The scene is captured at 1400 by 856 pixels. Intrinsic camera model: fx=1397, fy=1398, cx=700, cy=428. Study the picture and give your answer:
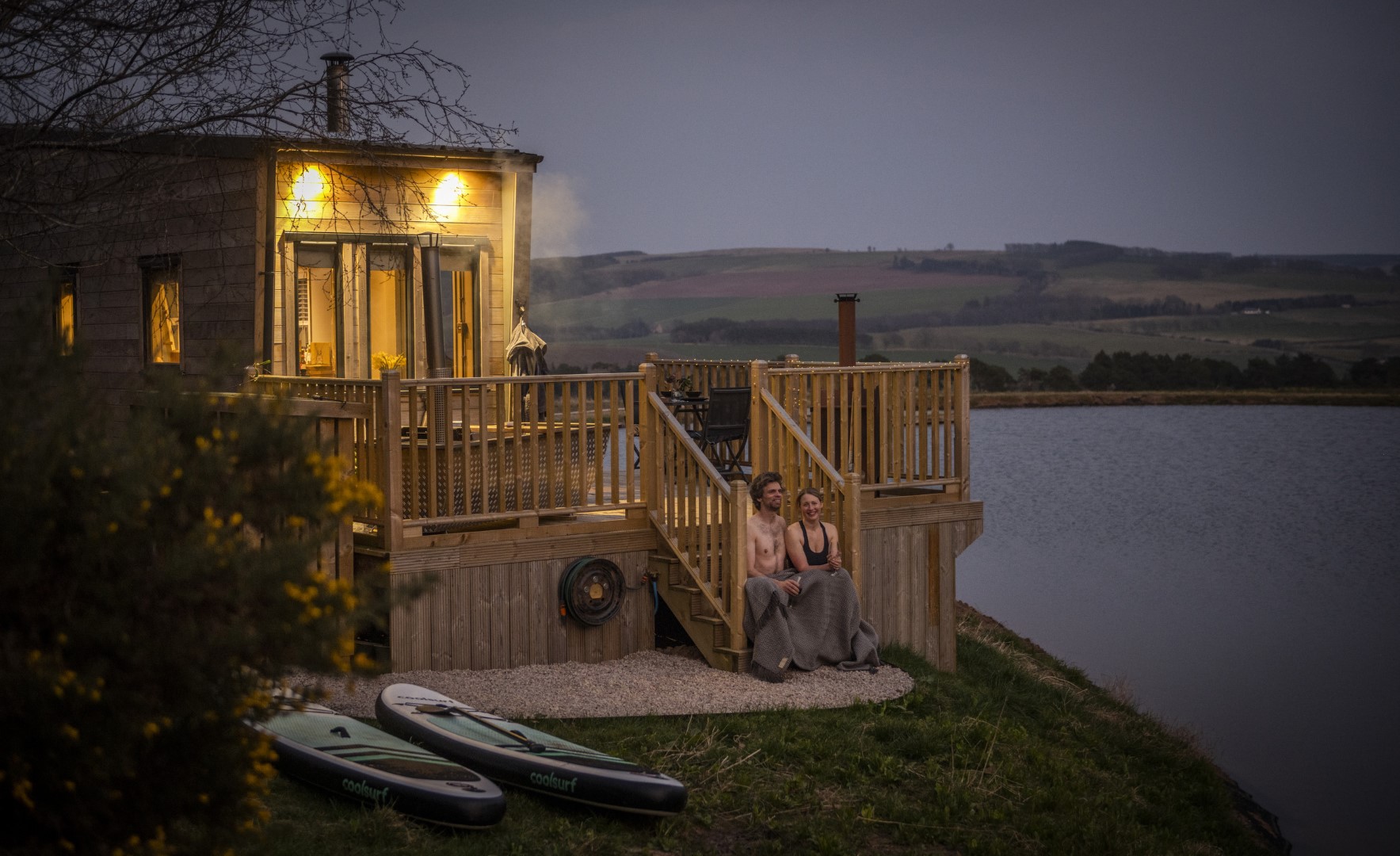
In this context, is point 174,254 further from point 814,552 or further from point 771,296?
point 771,296

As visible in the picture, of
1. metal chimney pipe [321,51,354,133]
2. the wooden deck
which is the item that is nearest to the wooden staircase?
the wooden deck

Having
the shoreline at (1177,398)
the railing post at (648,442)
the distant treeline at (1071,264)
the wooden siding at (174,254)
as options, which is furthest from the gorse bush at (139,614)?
the distant treeline at (1071,264)

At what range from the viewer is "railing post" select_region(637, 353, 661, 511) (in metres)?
10.4

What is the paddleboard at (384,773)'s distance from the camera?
6.67 meters

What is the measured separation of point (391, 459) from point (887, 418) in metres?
4.45

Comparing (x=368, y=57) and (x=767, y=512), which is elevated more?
(x=368, y=57)

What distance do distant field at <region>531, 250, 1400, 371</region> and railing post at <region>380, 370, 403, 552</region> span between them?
5444cm

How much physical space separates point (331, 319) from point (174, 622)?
8.72 meters

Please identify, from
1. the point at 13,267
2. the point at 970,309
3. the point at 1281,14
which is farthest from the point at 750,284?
the point at 13,267

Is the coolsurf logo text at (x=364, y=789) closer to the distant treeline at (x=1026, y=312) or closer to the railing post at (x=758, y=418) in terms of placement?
the railing post at (x=758, y=418)

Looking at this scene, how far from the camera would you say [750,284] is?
80250 millimetres

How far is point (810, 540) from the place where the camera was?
10.0 metres

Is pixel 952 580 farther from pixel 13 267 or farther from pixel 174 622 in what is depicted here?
pixel 13 267

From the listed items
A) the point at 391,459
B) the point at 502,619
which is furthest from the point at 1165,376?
the point at 391,459
